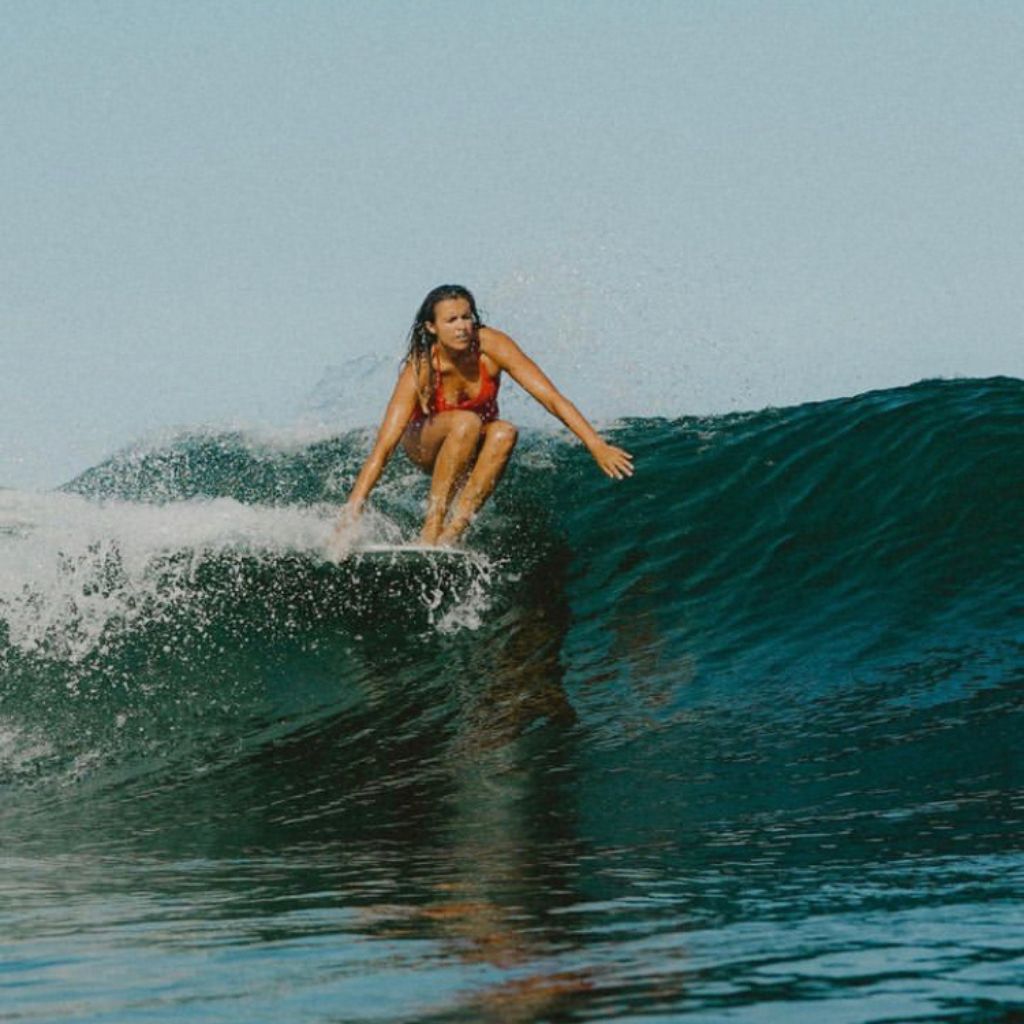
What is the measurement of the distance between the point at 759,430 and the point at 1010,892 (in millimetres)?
8467

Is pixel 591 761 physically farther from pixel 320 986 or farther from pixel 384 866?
pixel 320 986

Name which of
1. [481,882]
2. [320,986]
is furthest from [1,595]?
[320,986]

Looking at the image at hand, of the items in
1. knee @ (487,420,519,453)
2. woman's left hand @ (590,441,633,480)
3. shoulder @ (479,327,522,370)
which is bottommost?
woman's left hand @ (590,441,633,480)

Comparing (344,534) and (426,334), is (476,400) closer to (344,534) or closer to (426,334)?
(426,334)

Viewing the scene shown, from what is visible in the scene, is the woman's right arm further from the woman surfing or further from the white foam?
the white foam

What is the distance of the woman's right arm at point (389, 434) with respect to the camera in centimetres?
842

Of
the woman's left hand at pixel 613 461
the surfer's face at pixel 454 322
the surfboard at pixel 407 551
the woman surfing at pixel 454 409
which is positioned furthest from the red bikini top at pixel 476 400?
the woman's left hand at pixel 613 461

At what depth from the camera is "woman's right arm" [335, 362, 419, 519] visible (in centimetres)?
842

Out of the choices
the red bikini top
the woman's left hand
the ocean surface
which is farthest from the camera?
the red bikini top

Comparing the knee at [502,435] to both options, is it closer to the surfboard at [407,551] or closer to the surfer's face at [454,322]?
the surfer's face at [454,322]

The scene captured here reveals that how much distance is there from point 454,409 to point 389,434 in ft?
1.40

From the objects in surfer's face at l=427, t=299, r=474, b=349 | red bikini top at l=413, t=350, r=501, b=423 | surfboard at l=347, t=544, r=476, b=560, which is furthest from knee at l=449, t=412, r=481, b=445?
surfboard at l=347, t=544, r=476, b=560

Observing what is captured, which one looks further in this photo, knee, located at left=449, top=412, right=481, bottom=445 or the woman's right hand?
knee, located at left=449, top=412, right=481, bottom=445

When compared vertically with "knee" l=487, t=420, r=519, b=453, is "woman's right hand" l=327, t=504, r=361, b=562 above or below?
below
